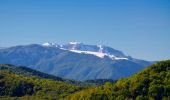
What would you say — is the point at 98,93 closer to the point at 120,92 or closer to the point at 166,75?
the point at 120,92

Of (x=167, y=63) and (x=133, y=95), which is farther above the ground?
(x=167, y=63)

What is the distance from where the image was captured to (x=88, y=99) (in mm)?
165250

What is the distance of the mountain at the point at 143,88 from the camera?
142 metres

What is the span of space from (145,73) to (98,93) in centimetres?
1896

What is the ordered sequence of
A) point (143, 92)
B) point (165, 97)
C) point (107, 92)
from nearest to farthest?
point (165, 97) → point (143, 92) → point (107, 92)

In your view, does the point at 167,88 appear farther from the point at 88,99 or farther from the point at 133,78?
the point at 88,99

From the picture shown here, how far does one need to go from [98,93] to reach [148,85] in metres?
22.0

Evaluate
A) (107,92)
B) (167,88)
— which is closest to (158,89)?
(167,88)

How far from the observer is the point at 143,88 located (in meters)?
148

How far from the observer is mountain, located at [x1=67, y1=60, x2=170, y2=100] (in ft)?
468

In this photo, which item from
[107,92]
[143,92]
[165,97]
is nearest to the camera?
[165,97]

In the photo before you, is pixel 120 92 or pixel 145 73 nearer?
pixel 120 92

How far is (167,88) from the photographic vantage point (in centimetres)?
14238

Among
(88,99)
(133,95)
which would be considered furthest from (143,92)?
(88,99)
